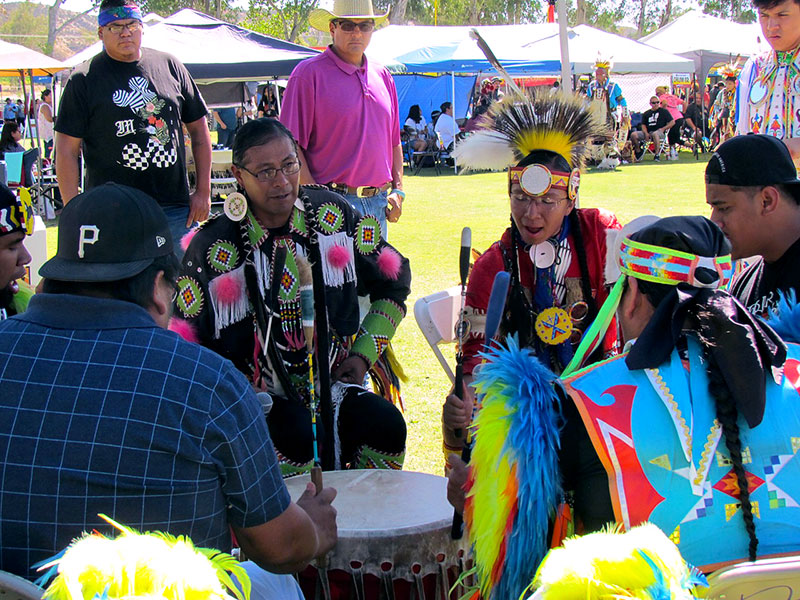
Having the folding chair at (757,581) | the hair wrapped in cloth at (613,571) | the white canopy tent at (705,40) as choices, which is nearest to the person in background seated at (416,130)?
the white canopy tent at (705,40)

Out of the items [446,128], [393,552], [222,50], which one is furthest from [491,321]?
[446,128]

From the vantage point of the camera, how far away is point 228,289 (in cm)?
271

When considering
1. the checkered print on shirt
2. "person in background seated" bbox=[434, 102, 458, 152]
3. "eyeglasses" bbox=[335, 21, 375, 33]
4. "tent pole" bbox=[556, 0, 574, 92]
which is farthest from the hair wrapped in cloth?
"person in background seated" bbox=[434, 102, 458, 152]

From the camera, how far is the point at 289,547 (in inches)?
64.3

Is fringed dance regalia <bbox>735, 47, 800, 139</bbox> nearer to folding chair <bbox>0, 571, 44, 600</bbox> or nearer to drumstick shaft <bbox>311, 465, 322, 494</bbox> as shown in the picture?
drumstick shaft <bbox>311, 465, 322, 494</bbox>

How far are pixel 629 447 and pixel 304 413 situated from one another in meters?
1.40

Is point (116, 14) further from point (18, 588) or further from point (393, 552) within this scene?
point (18, 588)

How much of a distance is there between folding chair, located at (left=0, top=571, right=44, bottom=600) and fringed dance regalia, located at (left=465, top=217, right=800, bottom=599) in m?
0.82

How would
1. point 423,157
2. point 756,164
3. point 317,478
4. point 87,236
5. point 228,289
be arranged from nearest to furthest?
point 87,236 < point 317,478 < point 756,164 < point 228,289 < point 423,157

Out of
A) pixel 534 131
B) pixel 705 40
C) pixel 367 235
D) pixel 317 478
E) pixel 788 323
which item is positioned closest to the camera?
pixel 788 323

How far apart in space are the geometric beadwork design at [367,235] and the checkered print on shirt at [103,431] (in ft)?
4.99

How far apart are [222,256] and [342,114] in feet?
5.31

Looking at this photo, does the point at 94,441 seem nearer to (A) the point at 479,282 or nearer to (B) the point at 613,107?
(A) the point at 479,282

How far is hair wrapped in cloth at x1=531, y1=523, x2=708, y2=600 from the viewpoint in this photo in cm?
89
